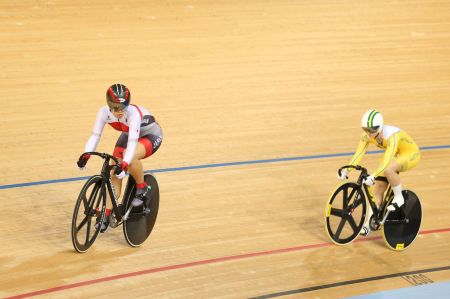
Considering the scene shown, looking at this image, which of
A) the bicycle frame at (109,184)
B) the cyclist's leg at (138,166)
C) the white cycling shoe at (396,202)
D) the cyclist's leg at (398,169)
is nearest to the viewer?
the bicycle frame at (109,184)

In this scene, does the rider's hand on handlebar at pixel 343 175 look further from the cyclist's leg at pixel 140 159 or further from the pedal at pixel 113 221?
the pedal at pixel 113 221

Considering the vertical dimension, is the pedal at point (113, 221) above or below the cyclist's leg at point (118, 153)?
below

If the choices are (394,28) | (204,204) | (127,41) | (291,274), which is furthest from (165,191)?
(394,28)

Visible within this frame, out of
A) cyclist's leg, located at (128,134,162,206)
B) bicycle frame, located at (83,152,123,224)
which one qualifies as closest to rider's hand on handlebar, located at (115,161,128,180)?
bicycle frame, located at (83,152,123,224)

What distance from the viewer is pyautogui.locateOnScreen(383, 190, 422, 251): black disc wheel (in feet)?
17.3

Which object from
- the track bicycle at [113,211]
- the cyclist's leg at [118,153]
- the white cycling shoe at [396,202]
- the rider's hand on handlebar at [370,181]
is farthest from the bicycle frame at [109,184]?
the white cycling shoe at [396,202]

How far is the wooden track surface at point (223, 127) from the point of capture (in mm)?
4789

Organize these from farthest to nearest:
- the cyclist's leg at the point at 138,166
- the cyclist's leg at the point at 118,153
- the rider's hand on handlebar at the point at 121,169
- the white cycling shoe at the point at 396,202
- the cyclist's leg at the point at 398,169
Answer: the white cycling shoe at the point at 396,202, the cyclist's leg at the point at 398,169, the cyclist's leg at the point at 118,153, the cyclist's leg at the point at 138,166, the rider's hand on handlebar at the point at 121,169

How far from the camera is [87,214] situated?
4.63m

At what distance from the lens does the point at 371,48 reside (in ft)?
28.9

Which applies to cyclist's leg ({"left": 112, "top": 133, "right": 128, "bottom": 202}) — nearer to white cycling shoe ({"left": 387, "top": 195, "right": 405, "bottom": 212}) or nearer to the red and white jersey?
the red and white jersey

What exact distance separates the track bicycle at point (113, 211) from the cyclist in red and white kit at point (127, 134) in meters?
0.05

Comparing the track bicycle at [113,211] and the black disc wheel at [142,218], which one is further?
the black disc wheel at [142,218]

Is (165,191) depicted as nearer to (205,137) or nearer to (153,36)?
(205,137)
